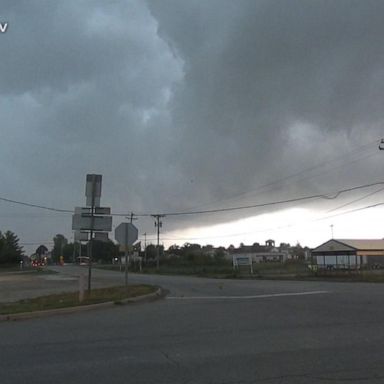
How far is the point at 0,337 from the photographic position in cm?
1148

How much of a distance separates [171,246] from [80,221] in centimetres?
17156

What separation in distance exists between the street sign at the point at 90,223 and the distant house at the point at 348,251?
3116 inches

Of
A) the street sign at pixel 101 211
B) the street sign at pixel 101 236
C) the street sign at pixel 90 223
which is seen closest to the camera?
the street sign at pixel 90 223

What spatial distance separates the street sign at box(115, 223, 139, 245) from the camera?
23.5 m

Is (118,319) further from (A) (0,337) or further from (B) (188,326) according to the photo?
(A) (0,337)

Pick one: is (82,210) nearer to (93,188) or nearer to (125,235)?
(93,188)

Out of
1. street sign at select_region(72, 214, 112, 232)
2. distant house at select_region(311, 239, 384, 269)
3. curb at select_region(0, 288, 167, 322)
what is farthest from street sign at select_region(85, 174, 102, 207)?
distant house at select_region(311, 239, 384, 269)

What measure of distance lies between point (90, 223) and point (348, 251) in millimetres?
83400

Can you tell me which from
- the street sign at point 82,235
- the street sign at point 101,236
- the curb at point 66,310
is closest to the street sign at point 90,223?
the street sign at point 101,236

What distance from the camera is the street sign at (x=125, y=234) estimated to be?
23469mm

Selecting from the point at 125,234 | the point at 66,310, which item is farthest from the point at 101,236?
the point at 66,310

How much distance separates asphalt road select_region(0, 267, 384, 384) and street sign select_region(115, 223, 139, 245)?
7.56m

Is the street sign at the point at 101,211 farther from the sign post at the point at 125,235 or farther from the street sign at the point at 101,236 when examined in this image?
the sign post at the point at 125,235

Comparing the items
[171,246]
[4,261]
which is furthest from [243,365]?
[171,246]
